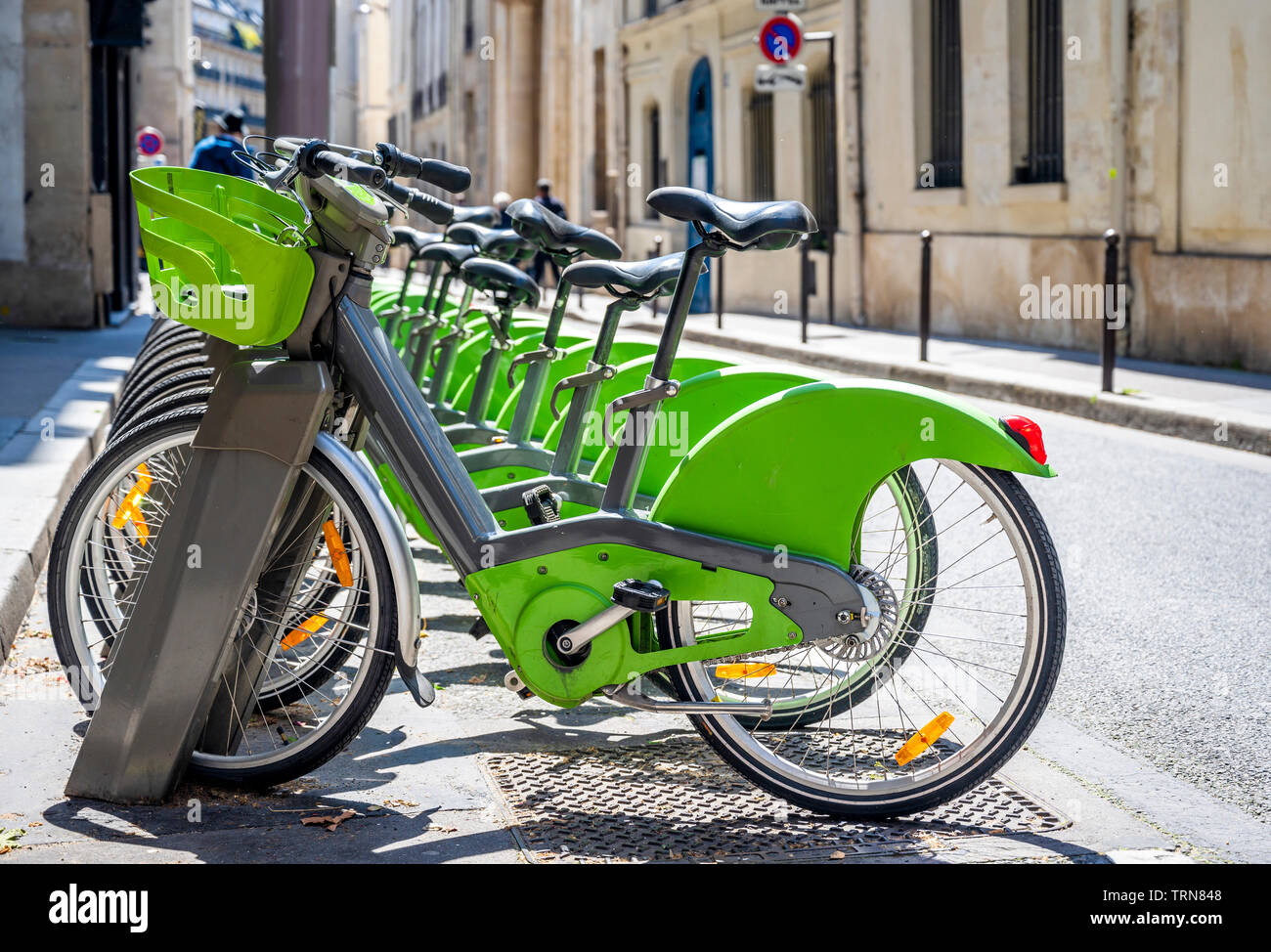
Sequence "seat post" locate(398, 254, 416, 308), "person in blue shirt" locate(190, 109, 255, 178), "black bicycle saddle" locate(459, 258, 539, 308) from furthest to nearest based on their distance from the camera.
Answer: "person in blue shirt" locate(190, 109, 255, 178)
"seat post" locate(398, 254, 416, 308)
"black bicycle saddle" locate(459, 258, 539, 308)

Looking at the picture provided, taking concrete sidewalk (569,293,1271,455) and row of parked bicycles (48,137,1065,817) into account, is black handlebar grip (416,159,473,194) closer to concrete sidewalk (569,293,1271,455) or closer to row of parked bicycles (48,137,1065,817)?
row of parked bicycles (48,137,1065,817)

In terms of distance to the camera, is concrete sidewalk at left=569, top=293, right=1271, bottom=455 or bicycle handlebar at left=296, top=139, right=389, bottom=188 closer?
bicycle handlebar at left=296, top=139, right=389, bottom=188

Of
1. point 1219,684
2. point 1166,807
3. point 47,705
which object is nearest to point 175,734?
point 47,705

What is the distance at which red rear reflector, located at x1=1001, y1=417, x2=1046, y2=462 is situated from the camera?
3037 mm

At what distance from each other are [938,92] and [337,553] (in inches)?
587

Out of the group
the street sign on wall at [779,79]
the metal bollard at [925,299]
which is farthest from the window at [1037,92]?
the metal bollard at [925,299]

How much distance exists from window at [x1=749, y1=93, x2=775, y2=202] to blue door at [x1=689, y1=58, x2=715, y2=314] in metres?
1.08

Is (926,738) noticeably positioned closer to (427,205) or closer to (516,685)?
(516,685)

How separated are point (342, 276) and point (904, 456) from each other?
1183 mm

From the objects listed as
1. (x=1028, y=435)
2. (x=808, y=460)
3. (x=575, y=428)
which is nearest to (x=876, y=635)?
(x=808, y=460)

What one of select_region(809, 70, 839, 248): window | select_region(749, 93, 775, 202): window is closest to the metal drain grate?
select_region(809, 70, 839, 248): window

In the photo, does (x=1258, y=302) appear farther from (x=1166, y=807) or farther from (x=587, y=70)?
(x=587, y=70)

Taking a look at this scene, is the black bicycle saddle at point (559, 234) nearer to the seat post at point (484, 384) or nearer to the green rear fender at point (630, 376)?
the green rear fender at point (630, 376)

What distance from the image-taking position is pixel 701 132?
24.8 m
